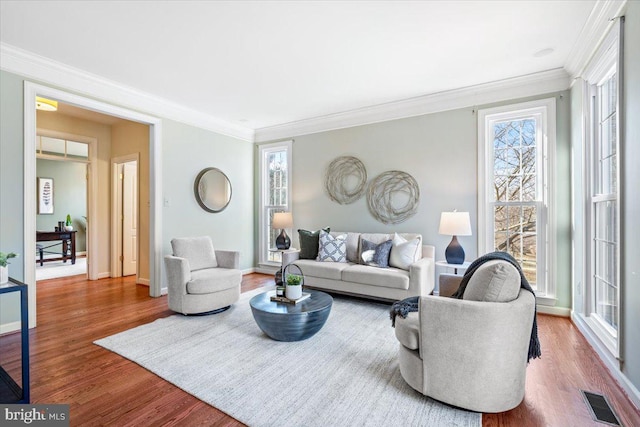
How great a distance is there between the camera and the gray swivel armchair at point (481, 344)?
1718mm

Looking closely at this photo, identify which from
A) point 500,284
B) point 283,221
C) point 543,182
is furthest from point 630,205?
point 283,221

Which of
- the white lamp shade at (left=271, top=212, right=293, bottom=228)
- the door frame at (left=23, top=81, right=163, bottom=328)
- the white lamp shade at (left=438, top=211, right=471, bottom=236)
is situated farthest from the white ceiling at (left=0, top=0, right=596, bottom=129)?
the white lamp shade at (left=271, top=212, right=293, bottom=228)

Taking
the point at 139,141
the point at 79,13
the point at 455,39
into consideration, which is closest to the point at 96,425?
the point at 79,13

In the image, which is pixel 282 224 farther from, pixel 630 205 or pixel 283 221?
pixel 630 205

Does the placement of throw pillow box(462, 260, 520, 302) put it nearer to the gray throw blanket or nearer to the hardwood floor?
the gray throw blanket

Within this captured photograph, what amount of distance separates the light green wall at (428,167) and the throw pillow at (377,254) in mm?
555

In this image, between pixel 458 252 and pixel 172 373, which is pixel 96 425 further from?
pixel 458 252

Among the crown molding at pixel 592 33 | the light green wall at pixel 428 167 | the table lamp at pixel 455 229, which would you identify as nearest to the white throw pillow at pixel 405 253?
the table lamp at pixel 455 229

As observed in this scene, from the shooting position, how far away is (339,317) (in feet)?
11.1

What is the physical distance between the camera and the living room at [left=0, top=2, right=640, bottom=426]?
7.54ft

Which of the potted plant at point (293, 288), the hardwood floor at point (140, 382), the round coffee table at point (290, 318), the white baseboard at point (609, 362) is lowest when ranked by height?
the hardwood floor at point (140, 382)

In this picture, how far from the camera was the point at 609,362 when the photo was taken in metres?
2.30

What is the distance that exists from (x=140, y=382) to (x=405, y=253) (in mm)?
2949

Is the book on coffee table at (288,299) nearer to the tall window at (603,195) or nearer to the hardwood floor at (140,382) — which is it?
the hardwood floor at (140,382)
